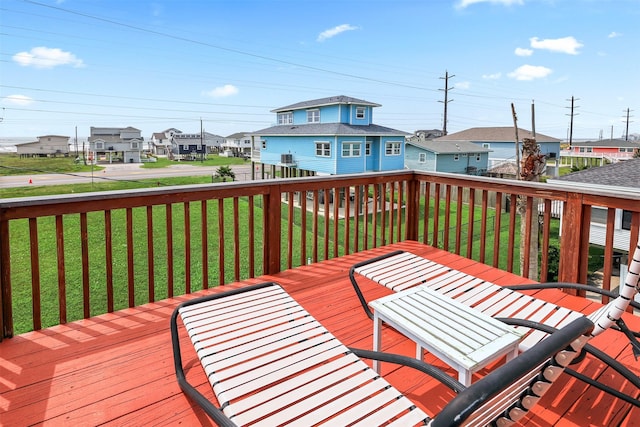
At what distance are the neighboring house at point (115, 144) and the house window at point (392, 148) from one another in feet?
106

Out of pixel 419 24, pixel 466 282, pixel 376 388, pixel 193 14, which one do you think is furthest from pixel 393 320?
pixel 193 14

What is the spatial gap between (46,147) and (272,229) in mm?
42130

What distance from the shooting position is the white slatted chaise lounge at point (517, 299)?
1.53m

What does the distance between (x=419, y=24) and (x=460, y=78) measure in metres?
12.2

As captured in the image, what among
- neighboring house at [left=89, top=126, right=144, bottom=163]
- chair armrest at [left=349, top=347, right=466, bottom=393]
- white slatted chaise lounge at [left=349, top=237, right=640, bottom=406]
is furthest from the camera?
neighboring house at [left=89, top=126, right=144, bottom=163]

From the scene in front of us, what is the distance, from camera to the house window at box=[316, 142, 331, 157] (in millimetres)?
20266

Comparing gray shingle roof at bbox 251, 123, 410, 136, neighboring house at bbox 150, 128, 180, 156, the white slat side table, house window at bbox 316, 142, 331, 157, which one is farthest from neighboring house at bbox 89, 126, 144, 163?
the white slat side table

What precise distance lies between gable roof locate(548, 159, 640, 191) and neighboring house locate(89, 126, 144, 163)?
1668 inches

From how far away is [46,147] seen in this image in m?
36.3

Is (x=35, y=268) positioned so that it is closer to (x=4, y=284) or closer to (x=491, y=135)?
(x=4, y=284)

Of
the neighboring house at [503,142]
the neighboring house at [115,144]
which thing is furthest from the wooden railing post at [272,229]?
the neighboring house at [115,144]

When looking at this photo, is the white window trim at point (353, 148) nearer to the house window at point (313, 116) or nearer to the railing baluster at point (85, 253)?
the house window at point (313, 116)

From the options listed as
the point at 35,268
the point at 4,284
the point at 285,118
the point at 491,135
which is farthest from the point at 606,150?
the point at 4,284

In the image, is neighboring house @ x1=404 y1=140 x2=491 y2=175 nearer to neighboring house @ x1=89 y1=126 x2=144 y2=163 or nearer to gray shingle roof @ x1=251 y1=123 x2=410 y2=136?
gray shingle roof @ x1=251 y1=123 x2=410 y2=136
